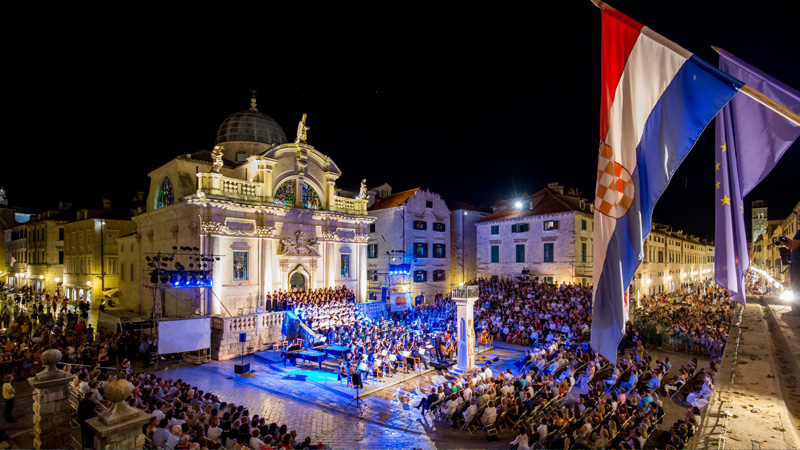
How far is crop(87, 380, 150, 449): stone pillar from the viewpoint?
6.29 meters

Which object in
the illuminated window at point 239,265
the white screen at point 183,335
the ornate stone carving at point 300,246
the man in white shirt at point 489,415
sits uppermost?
the ornate stone carving at point 300,246

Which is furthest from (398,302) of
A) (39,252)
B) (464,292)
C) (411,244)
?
(39,252)

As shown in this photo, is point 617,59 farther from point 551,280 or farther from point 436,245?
point 436,245

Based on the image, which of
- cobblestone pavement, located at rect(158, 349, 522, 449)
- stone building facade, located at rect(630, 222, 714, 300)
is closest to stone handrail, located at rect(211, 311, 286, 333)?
cobblestone pavement, located at rect(158, 349, 522, 449)

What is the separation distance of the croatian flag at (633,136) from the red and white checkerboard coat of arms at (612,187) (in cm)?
1

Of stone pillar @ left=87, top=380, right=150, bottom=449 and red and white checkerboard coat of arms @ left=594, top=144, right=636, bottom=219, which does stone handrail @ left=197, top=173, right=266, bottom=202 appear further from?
red and white checkerboard coat of arms @ left=594, top=144, right=636, bottom=219

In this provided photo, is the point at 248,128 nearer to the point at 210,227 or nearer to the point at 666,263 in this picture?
the point at 210,227

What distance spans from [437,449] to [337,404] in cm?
508

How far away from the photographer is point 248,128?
113 ft

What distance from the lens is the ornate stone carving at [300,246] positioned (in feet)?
94.0

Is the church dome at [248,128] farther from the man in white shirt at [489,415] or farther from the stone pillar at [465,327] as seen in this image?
the man in white shirt at [489,415]

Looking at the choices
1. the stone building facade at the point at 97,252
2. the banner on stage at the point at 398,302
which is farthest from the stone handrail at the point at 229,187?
the stone building facade at the point at 97,252

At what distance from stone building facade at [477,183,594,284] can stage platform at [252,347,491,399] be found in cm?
1744

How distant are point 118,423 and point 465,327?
49.1 ft
